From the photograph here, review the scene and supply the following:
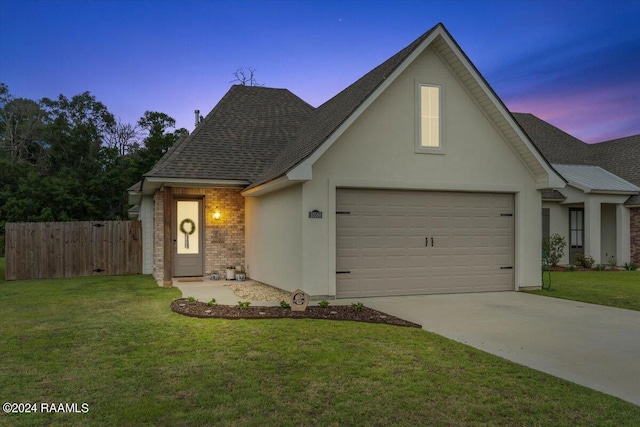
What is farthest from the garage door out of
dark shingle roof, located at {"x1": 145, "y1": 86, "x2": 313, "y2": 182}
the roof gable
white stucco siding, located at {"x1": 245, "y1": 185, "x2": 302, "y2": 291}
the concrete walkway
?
dark shingle roof, located at {"x1": 145, "y1": 86, "x2": 313, "y2": 182}

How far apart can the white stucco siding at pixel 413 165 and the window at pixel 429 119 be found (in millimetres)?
150

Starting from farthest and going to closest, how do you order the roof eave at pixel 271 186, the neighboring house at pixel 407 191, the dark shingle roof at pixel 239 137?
the dark shingle roof at pixel 239 137
the neighboring house at pixel 407 191
the roof eave at pixel 271 186

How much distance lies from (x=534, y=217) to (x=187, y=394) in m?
10.2

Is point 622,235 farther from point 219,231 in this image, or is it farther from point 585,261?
point 219,231

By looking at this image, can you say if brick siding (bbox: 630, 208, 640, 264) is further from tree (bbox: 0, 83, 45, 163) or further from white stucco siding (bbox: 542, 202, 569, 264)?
tree (bbox: 0, 83, 45, 163)

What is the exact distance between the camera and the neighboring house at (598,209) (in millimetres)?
18766

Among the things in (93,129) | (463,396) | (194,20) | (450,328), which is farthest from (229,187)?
(93,129)

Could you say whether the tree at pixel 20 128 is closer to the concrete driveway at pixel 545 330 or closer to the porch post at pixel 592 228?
the concrete driveway at pixel 545 330

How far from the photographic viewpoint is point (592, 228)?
61.4 feet

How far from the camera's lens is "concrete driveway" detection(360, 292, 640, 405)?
5.33 m

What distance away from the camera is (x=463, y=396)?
441 centimetres

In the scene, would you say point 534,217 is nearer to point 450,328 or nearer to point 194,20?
point 450,328

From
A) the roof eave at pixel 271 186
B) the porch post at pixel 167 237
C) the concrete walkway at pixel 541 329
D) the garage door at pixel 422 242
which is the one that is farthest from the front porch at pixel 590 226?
the porch post at pixel 167 237

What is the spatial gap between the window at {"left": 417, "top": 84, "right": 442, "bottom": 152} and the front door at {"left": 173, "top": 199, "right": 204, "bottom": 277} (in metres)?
7.07
